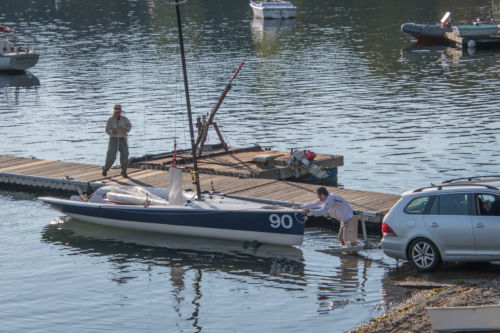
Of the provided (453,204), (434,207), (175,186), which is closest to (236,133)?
(175,186)

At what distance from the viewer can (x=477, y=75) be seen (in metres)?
59.6

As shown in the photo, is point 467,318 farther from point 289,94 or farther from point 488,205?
point 289,94

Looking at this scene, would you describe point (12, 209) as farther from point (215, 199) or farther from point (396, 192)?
point (396, 192)

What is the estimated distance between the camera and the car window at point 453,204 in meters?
19.1

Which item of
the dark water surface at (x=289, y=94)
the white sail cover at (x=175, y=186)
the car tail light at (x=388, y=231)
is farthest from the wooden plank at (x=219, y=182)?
the dark water surface at (x=289, y=94)

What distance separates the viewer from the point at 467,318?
46.3ft

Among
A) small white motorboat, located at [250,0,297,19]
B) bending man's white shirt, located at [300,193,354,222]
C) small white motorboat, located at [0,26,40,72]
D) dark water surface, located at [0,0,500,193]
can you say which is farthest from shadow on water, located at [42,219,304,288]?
small white motorboat, located at [250,0,297,19]

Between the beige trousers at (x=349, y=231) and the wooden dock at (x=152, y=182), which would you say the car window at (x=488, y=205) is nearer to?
the beige trousers at (x=349, y=231)

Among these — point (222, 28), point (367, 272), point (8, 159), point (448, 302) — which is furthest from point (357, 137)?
point (222, 28)

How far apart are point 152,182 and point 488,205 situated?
13.7m

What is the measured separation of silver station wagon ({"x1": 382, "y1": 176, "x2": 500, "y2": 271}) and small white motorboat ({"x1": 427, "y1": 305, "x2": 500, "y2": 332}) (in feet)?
16.1

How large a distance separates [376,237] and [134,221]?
718 cm

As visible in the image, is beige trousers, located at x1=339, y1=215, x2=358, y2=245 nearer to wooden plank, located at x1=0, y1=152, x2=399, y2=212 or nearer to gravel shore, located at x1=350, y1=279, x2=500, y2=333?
wooden plank, located at x1=0, y1=152, x2=399, y2=212

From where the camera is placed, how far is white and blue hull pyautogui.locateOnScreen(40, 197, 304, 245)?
23.6m
